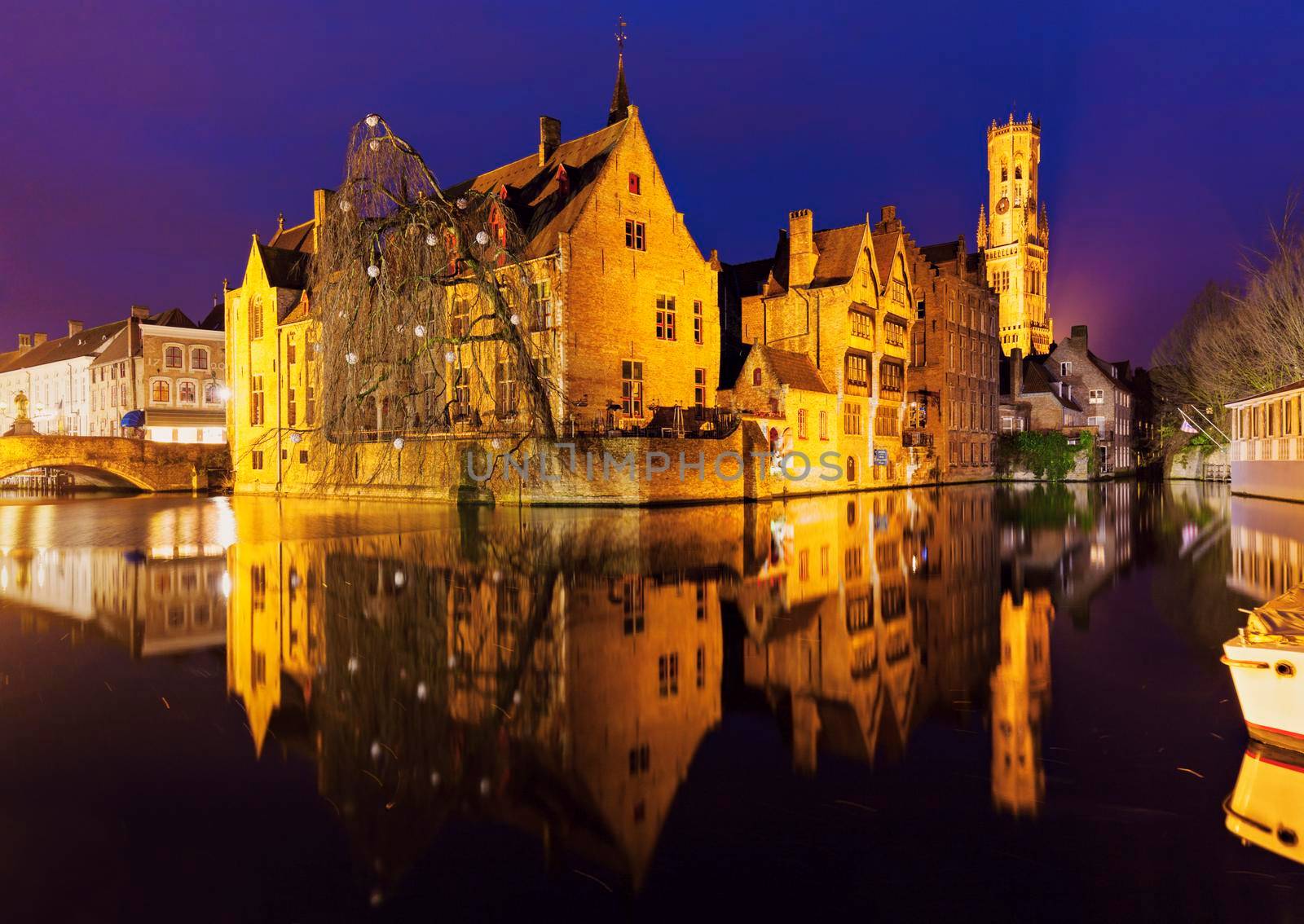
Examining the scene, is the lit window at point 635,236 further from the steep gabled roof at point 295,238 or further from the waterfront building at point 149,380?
the waterfront building at point 149,380

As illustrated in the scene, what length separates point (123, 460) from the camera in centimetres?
4503

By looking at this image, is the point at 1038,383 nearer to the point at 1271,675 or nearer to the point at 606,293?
the point at 606,293

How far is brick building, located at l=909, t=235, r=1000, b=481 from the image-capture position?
52656mm

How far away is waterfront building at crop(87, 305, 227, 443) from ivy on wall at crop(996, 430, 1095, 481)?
183 ft

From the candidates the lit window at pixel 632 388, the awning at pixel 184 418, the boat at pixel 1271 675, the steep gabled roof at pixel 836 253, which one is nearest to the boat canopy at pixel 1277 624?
the boat at pixel 1271 675

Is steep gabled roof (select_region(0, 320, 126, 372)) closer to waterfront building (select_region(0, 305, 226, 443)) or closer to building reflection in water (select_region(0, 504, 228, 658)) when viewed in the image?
waterfront building (select_region(0, 305, 226, 443))

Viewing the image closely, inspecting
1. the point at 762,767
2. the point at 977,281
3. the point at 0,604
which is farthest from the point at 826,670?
the point at 977,281

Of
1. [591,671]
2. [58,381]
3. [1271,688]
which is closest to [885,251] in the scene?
[591,671]

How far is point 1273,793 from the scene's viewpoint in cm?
477

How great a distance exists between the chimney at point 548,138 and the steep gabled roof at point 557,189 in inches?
11.7

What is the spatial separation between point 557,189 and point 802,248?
586 inches

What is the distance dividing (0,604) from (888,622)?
11486 mm

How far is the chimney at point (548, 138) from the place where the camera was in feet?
128

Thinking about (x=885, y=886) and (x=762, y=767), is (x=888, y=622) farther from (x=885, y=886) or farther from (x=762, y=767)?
(x=885, y=886)
